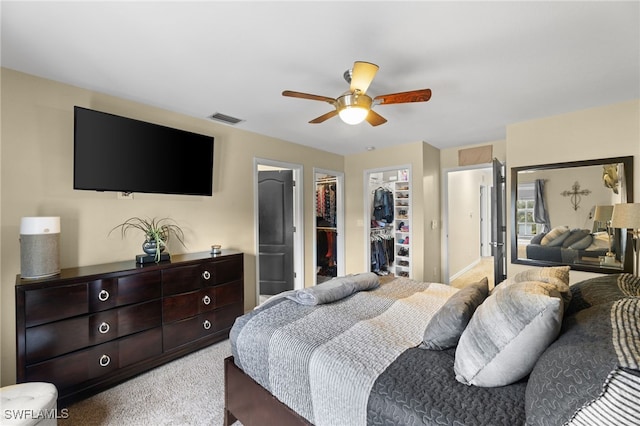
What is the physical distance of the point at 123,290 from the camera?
2137mm

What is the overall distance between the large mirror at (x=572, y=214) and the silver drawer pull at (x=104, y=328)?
13.8ft

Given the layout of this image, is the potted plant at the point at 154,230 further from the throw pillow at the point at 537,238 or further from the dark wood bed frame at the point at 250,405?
the throw pillow at the point at 537,238

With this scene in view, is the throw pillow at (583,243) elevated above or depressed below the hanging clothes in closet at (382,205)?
below

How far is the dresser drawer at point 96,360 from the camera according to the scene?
1821 millimetres

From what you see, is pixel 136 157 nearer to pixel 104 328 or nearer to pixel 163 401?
pixel 104 328

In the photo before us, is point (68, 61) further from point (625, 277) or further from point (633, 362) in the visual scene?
point (625, 277)

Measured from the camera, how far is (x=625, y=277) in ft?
4.88

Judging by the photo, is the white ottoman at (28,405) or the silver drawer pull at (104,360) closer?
the white ottoman at (28,405)

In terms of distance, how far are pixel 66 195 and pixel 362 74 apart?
99.1 inches

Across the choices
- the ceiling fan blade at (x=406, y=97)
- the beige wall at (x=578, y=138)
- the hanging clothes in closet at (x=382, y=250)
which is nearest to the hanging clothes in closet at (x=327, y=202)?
the hanging clothes in closet at (x=382, y=250)

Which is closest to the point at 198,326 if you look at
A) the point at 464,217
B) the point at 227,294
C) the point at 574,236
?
the point at 227,294

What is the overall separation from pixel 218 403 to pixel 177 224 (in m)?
1.75

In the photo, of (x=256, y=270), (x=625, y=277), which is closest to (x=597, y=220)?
(x=625, y=277)

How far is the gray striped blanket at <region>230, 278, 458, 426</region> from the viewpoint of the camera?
3.77ft
